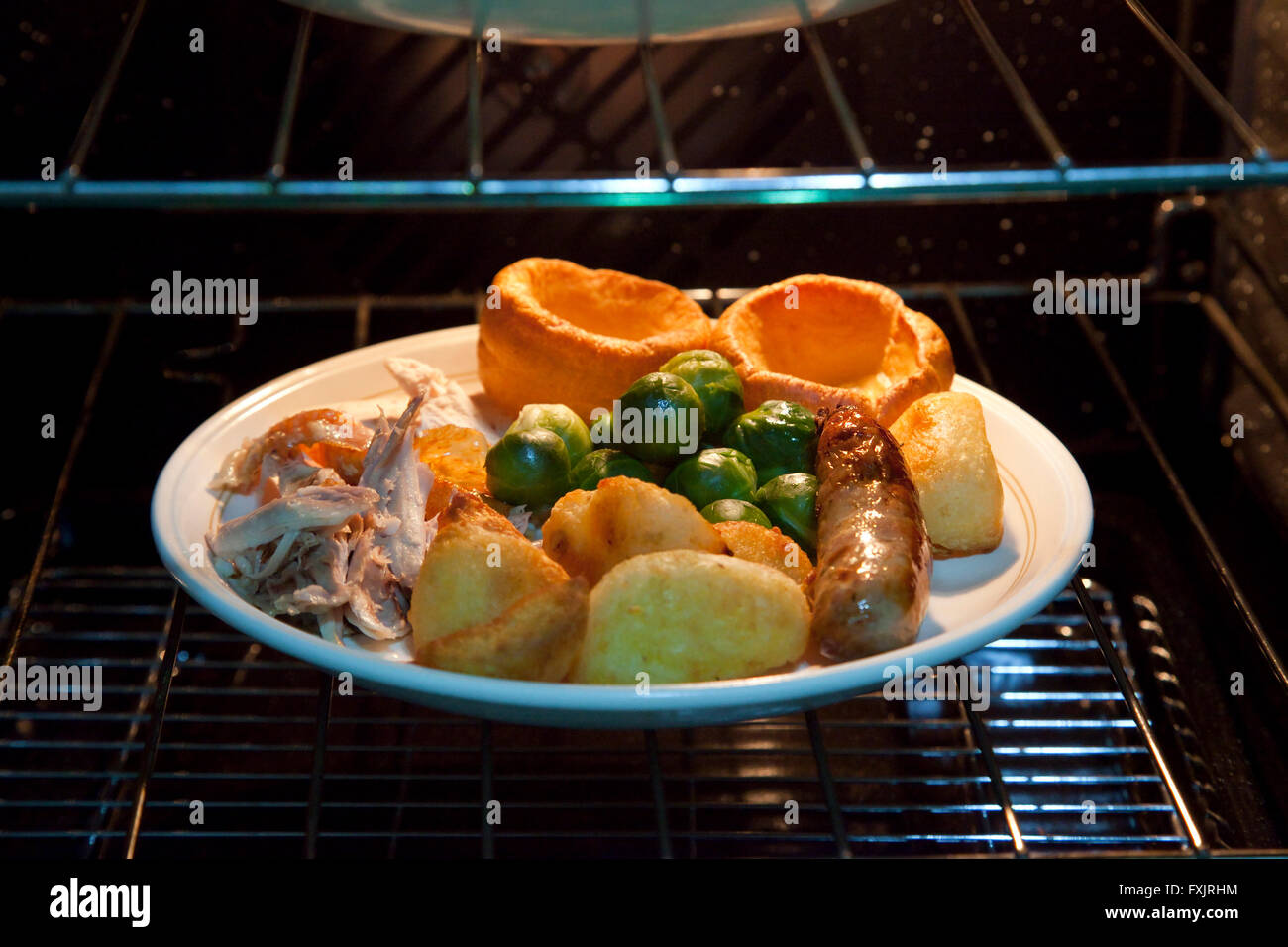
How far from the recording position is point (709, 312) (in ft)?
8.72

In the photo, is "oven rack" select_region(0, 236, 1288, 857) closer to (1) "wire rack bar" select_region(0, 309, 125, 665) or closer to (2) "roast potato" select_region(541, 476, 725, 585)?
(1) "wire rack bar" select_region(0, 309, 125, 665)

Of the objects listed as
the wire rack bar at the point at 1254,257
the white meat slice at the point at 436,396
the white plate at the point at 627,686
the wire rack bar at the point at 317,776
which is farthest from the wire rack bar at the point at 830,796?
the wire rack bar at the point at 1254,257

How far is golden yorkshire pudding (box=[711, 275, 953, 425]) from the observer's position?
1948 mm

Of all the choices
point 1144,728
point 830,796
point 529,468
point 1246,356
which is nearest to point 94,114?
point 529,468

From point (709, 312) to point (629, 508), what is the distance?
1.23m

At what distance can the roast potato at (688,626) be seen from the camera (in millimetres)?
1392

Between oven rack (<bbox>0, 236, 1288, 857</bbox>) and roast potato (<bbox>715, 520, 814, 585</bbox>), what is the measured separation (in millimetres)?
303

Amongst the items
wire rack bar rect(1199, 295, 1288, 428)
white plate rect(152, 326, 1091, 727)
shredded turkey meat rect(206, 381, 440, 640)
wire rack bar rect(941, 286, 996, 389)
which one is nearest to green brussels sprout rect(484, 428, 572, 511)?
shredded turkey meat rect(206, 381, 440, 640)

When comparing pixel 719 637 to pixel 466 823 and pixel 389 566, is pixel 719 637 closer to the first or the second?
pixel 389 566

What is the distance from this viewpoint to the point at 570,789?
2.00m

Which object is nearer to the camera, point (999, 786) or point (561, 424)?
point (999, 786)

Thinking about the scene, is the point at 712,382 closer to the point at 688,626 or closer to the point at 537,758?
the point at 688,626

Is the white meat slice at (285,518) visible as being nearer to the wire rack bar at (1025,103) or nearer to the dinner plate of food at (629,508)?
the dinner plate of food at (629,508)
